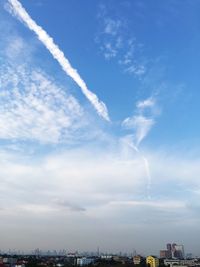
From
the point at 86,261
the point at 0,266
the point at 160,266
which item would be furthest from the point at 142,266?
the point at 0,266

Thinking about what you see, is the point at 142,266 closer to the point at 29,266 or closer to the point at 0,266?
the point at 29,266

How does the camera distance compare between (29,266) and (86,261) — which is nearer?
(29,266)

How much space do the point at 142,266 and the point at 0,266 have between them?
5519 centimetres

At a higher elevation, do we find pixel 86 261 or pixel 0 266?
pixel 86 261

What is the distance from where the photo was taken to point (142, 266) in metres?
129

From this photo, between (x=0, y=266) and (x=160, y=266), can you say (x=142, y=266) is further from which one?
(x=0, y=266)

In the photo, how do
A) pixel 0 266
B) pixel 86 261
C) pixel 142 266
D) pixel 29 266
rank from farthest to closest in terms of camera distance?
pixel 86 261
pixel 142 266
pixel 29 266
pixel 0 266

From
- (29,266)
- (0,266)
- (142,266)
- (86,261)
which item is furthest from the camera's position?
(86,261)

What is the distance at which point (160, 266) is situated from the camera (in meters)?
134

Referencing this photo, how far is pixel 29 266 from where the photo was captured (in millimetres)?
103375

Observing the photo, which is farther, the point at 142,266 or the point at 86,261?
the point at 86,261

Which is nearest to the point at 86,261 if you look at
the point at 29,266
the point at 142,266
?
the point at 142,266

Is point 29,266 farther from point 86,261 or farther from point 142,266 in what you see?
point 86,261

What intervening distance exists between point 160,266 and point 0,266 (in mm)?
63560
